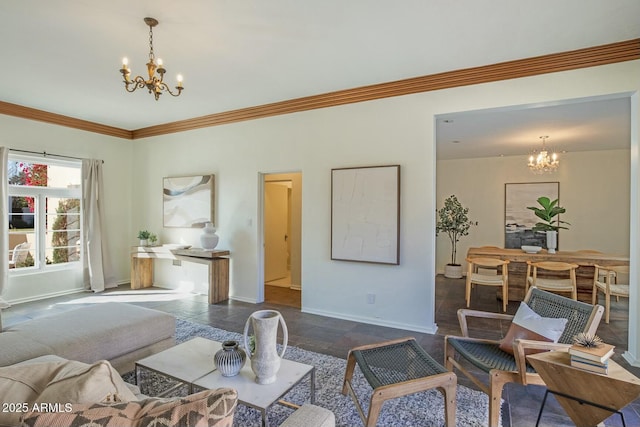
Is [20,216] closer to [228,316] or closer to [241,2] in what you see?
[228,316]

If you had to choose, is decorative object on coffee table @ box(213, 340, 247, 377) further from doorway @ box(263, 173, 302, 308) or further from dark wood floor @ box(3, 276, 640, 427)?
doorway @ box(263, 173, 302, 308)

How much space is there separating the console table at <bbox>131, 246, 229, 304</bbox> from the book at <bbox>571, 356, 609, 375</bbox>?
14.4 feet

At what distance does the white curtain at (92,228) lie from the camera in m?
5.64

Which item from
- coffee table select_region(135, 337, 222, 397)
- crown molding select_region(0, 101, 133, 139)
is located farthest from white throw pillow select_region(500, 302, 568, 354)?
crown molding select_region(0, 101, 133, 139)

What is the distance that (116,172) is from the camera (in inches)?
245

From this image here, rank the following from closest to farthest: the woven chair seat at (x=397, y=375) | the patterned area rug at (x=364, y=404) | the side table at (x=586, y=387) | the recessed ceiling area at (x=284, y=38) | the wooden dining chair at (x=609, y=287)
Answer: the side table at (x=586, y=387)
the woven chair seat at (x=397, y=375)
the patterned area rug at (x=364, y=404)
the recessed ceiling area at (x=284, y=38)
the wooden dining chair at (x=609, y=287)

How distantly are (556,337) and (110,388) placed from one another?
8.24 ft

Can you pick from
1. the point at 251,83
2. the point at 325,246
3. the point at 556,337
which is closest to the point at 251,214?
the point at 325,246

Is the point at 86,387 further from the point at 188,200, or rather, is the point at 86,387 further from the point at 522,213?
the point at 522,213

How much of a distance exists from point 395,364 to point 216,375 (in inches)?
45.4

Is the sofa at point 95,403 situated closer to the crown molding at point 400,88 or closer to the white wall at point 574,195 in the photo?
the crown molding at point 400,88

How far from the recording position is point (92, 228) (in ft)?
18.6

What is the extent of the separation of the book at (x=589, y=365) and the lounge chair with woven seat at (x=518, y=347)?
253 millimetres

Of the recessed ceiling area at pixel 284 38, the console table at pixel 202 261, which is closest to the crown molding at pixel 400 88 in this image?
the recessed ceiling area at pixel 284 38
